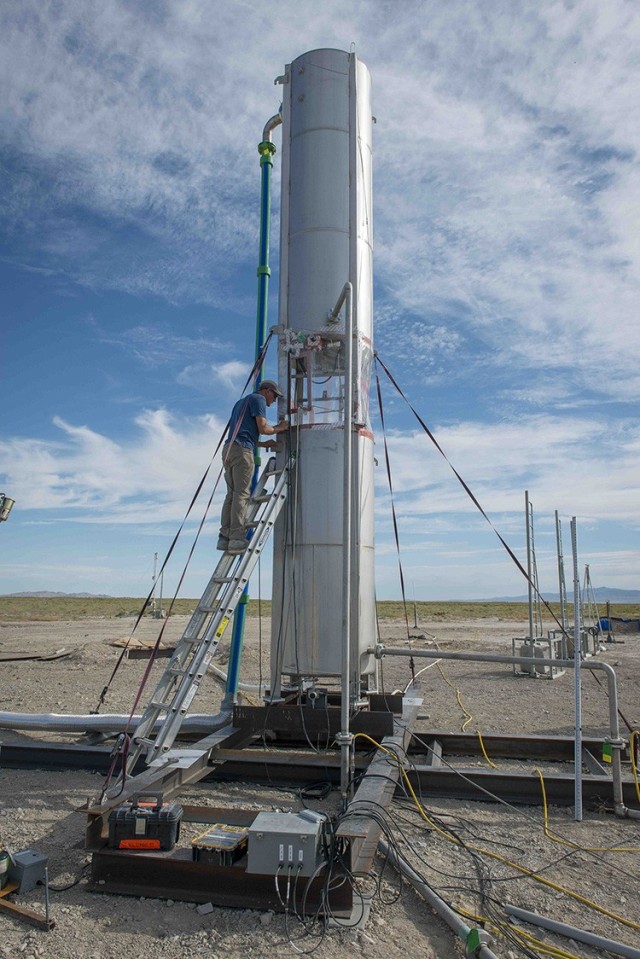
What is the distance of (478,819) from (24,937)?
12.5 ft

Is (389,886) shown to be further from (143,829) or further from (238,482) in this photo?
(238,482)

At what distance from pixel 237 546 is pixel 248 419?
151 cm

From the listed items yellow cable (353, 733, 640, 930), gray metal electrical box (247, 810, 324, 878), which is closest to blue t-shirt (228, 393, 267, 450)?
yellow cable (353, 733, 640, 930)

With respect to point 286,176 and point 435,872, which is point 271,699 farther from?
point 286,176

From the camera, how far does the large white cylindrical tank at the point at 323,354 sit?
8133 mm

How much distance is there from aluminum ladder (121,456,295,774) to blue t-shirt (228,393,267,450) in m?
0.44

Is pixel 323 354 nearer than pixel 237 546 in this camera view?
No

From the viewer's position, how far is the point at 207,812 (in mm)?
5680

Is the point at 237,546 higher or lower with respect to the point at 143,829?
higher

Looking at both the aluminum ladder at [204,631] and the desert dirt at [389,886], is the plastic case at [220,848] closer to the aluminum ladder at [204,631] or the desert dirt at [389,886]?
the desert dirt at [389,886]

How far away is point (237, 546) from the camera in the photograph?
8031 mm

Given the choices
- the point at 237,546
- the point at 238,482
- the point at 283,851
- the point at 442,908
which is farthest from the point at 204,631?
the point at 442,908

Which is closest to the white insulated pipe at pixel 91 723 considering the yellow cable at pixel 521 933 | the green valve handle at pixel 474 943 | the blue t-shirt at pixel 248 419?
the blue t-shirt at pixel 248 419

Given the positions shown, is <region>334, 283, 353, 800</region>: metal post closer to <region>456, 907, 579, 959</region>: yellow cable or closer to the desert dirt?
the desert dirt
